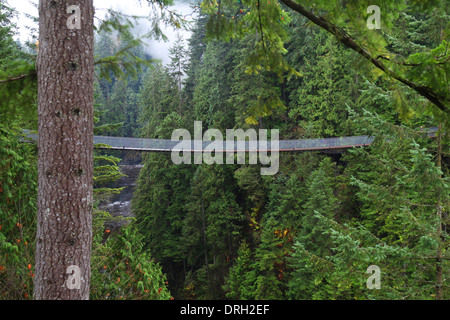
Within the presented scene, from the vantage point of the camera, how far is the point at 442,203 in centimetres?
496

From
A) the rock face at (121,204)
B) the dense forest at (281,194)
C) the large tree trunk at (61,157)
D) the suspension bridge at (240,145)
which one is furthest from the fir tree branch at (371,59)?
the rock face at (121,204)

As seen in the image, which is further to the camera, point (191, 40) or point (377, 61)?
point (191, 40)

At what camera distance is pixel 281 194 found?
12992 millimetres

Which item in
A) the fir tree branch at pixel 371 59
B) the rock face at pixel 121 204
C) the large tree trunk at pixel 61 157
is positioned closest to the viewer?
the large tree trunk at pixel 61 157

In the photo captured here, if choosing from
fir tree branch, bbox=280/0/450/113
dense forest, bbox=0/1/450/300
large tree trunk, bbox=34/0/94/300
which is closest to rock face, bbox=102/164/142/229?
dense forest, bbox=0/1/450/300

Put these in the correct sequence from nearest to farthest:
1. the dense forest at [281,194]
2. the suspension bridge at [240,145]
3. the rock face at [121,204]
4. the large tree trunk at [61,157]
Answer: the large tree trunk at [61,157]
the dense forest at [281,194]
the suspension bridge at [240,145]
the rock face at [121,204]

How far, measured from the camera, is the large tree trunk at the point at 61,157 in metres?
1.65

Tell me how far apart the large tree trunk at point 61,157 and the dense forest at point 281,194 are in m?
0.40

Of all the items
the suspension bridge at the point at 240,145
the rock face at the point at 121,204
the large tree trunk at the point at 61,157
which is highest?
the suspension bridge at the point at 240,145

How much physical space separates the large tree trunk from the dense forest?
397mm

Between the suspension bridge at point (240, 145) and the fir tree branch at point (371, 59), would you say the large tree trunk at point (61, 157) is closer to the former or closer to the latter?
the fir tree branch at point (371, 59)
